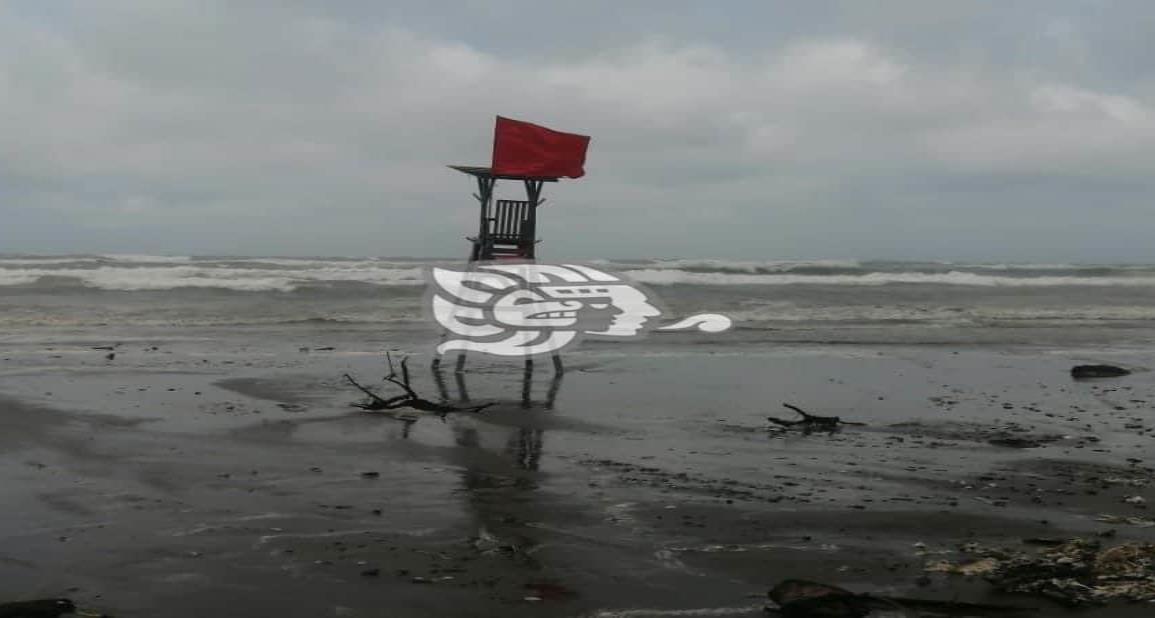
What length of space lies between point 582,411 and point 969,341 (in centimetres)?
1193

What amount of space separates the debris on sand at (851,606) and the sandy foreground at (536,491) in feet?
0.43

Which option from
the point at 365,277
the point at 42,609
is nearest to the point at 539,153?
the point at 42,609

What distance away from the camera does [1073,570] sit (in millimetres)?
4570

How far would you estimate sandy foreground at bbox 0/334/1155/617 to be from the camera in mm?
4477

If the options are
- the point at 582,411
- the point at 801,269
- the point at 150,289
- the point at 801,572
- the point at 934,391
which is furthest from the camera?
the point at 801,269

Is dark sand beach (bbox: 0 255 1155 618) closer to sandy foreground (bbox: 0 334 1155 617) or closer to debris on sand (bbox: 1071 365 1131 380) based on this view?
sandy foreground (bbox: 0 334 1155 617)

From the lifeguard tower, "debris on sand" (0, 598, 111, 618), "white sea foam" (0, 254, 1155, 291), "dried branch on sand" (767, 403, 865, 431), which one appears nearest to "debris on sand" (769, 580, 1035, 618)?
"debris on sand" (0, 598, 111, 618)

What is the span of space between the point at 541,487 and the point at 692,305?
23.7m

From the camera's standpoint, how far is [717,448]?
808cm

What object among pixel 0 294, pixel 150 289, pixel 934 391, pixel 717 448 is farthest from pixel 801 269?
pixel 717 448

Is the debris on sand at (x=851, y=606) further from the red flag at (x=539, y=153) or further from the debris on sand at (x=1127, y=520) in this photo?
the red flag at (x=539, y=153)

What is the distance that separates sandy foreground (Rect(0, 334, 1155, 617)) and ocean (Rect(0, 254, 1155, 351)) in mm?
7993

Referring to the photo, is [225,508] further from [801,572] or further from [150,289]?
[150,289]

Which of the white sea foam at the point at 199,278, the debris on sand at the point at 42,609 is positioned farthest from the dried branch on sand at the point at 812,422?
the white sea foam at the point at 199,278
